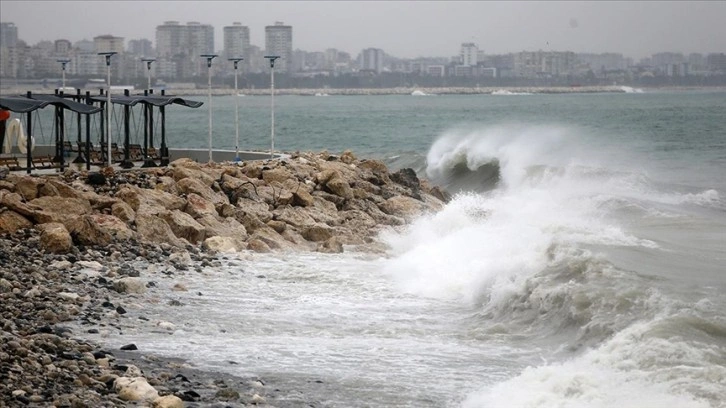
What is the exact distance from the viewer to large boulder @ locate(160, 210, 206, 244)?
22.0 meters

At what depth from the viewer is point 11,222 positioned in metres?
20.3

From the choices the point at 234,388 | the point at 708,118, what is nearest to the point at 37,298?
the point at 234,388

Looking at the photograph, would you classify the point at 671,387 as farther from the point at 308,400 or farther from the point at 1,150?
the point at 1,150

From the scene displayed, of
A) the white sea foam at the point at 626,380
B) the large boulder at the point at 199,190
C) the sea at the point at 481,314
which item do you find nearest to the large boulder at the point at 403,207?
the sea at the point at 481,314

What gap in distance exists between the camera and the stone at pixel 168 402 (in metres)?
11.2

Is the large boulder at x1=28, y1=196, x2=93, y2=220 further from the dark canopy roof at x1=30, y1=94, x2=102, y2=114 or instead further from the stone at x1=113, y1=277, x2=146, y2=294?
the dark canopy roof at x1=30, y1=94, x2=102, y2=114

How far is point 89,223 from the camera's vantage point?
20000mm

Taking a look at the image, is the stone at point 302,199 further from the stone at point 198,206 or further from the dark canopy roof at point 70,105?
the dark canopy roof at point 70,105

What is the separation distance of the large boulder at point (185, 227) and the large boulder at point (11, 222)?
2.65 meters

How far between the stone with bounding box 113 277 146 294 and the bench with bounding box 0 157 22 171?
11.7 m

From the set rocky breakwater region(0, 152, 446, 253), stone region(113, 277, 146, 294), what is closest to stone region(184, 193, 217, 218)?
rocky breakwater region(0, 152, 446, 253)

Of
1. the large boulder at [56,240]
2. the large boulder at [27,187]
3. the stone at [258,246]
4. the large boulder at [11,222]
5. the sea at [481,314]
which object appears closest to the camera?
the sea at [481,314]

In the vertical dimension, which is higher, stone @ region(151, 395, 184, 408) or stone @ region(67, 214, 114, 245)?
stone @ region(67, 214, 114, 245)

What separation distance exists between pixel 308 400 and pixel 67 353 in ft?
8.59
